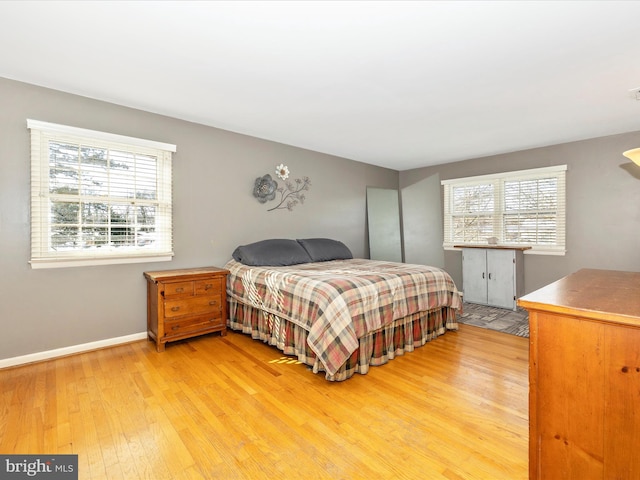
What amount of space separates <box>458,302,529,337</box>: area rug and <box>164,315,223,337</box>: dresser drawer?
9.74 ft

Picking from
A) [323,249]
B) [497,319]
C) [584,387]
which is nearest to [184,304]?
[323,249]

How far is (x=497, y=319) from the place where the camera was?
13.2 feet

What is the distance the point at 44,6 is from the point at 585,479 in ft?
10.9

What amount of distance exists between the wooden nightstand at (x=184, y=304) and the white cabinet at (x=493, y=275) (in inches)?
146

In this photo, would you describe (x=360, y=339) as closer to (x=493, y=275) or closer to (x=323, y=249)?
(x=323, y=249)

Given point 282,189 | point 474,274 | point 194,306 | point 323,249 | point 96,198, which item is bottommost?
point 194,306

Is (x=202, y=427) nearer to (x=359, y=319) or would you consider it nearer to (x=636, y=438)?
(x=359, y=319)

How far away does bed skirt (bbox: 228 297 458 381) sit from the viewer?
8.41 ft

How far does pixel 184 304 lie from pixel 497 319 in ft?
12.4

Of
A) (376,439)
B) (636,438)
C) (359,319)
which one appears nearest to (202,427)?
(376,439)

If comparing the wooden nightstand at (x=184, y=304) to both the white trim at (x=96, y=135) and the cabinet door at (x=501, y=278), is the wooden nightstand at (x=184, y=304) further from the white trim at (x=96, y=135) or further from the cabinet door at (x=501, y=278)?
the cabinet door at (x=501, y=278)

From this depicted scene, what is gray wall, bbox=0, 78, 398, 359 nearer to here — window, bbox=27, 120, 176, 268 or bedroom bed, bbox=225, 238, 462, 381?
window, bbox=27, 120, 176, 268

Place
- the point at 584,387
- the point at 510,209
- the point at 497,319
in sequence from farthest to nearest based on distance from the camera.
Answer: the point at 510,209
the point at 497,319
the point at 584,387

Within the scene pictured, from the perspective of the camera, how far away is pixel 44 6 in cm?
174
